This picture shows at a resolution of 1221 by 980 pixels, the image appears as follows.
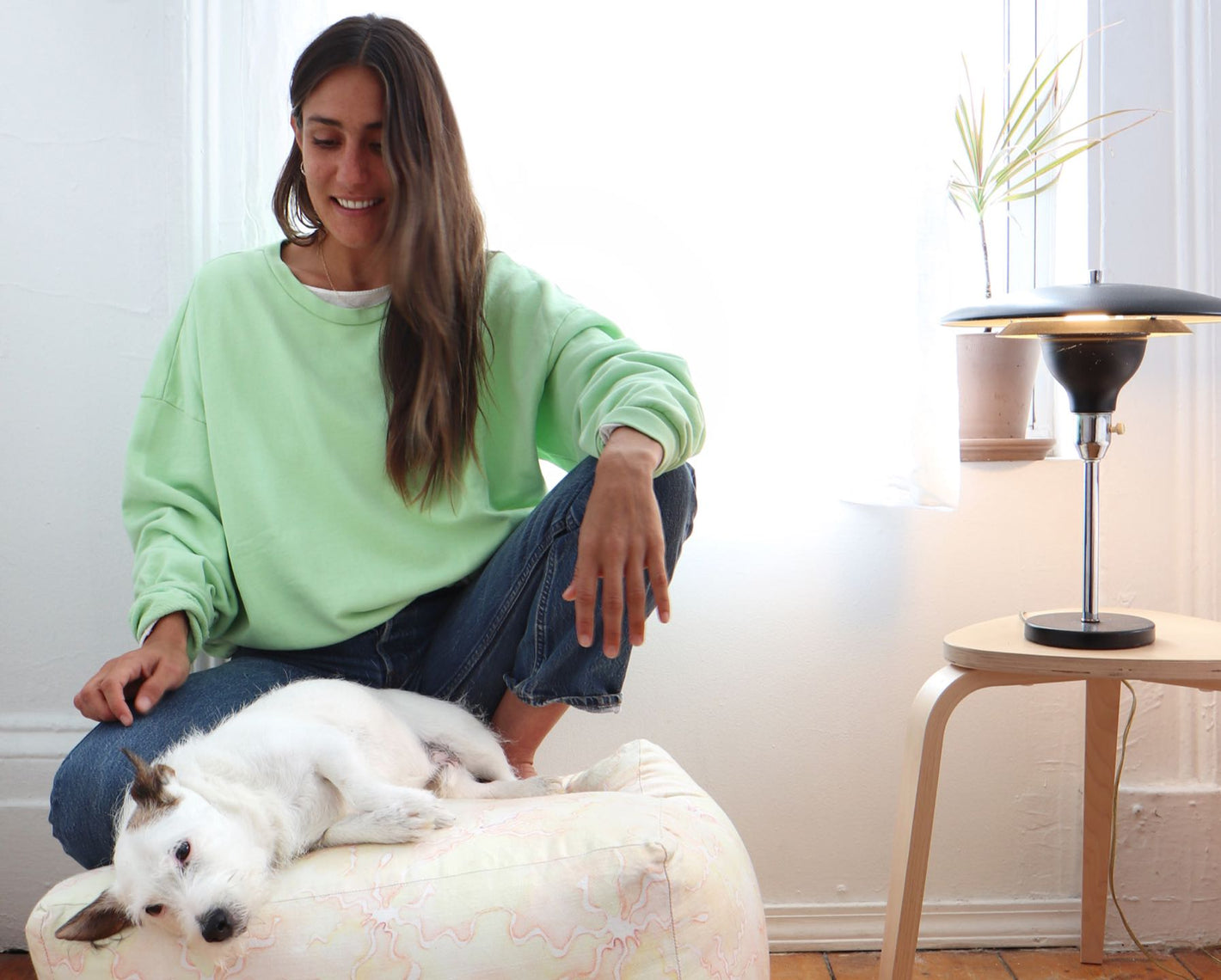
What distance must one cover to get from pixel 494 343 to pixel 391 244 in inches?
7.3

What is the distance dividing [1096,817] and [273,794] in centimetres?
124

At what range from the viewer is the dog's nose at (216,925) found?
3.03ft

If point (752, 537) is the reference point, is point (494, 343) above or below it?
above

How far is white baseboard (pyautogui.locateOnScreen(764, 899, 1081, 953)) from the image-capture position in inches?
69.5

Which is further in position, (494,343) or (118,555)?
(118,555)

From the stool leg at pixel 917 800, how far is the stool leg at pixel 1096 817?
38 centimetres

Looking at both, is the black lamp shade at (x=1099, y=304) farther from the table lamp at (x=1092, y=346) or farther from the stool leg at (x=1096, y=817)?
the stool leg at (x=1096, y=817)

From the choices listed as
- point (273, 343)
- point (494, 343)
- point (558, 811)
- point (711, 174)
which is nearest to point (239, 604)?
point (273, 343)

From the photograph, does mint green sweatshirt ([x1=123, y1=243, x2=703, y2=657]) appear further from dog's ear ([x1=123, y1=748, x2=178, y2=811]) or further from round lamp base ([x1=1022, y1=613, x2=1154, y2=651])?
round lamp base ([x1=1022, y1=613, x2=1154, y2=651])

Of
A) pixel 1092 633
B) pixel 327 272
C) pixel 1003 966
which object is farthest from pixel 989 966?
pixel 327 272

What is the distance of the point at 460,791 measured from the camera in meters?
1.27

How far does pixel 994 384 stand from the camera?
5.68ft

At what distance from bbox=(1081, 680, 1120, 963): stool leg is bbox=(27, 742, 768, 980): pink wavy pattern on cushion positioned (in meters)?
0.85

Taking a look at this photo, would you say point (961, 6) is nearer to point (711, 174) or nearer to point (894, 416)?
point (711, 174)
